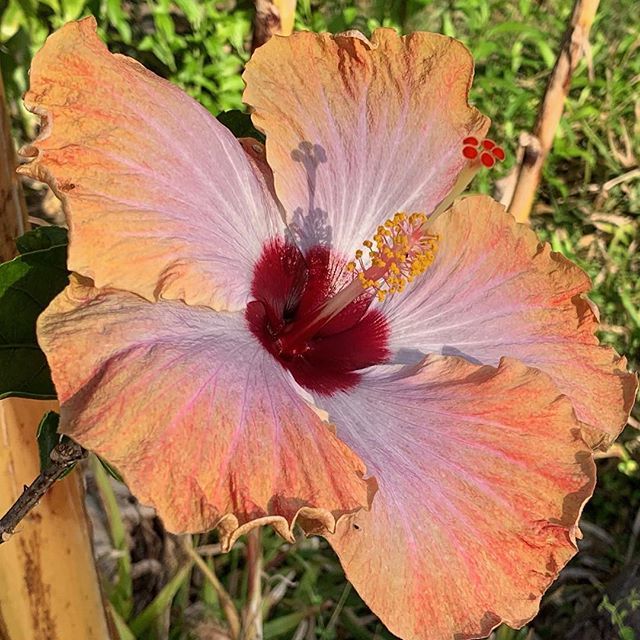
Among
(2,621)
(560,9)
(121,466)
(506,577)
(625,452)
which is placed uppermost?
(560,9)

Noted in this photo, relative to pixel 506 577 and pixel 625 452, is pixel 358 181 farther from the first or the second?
pixel 625 452

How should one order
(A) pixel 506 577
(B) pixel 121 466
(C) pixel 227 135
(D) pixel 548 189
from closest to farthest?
(B) pixel 121 466 → (A) pixel 506 577 → (C) pixel 227 135 → (D) pixel 548 189

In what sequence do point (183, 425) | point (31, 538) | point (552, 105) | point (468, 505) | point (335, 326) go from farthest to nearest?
point (552, 105) < point (335, 326) < point (31, 538) < point (468, 505) < point (183, 425)

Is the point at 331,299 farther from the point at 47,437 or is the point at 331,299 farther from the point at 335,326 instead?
the point at 47,437

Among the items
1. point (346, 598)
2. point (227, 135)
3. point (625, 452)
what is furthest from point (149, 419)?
point (625, 452)

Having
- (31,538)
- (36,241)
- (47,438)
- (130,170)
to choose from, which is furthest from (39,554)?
(130,170)
